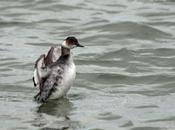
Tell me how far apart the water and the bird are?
0.63ft

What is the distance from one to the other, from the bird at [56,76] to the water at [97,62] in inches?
7.5

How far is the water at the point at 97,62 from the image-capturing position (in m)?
11.0

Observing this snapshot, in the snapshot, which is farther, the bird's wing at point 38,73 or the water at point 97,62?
the bird's wing at point 38,73

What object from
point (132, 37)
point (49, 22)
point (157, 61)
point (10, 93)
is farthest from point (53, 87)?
point (49, 22)

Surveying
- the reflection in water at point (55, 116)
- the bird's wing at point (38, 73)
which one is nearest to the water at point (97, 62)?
the reflection in water at point (55, 116)

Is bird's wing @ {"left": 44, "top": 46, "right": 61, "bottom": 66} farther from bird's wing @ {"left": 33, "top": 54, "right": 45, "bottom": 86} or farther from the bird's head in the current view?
the bird's head

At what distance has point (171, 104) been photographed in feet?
37.8

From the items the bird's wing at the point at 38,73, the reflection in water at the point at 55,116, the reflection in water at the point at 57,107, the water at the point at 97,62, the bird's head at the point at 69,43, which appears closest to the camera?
the reflection in water at the point at 55,116

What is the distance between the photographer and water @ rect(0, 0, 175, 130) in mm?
10977

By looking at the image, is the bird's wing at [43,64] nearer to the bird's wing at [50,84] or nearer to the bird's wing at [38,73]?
the bird's wing at [38,73]

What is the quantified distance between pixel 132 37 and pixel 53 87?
16.7 ft

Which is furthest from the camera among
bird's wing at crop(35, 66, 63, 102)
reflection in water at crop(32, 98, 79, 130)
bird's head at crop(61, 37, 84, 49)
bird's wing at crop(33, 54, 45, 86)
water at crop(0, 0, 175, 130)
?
bird's head at crop(61, 37, 84, 49)

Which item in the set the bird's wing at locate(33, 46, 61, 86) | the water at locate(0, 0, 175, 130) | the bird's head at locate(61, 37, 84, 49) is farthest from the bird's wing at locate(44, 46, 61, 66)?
the water at locate(0, 0, 175, 130)

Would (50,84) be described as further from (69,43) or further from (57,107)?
(69,43)
